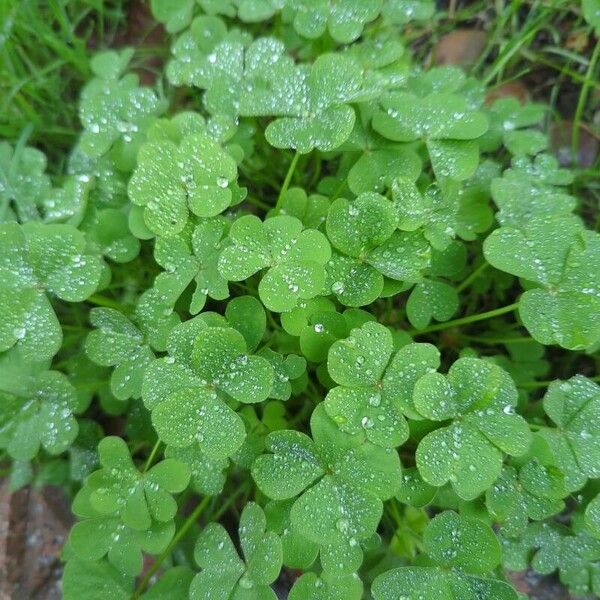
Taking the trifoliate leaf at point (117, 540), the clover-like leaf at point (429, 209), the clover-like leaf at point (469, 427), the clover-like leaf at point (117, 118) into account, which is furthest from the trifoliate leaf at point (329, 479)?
the clover-like leaf at point (117, 118)

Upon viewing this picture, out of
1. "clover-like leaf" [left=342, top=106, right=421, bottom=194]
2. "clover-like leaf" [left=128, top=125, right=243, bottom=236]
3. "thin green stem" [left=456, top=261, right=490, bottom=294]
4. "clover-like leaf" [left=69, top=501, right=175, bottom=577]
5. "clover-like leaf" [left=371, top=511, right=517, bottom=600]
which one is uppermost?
"clover-like leaf" [left=342, top=106, right=421, bottom=194]

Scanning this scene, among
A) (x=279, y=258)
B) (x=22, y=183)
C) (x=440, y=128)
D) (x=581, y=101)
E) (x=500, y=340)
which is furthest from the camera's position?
(x=581, y=101)

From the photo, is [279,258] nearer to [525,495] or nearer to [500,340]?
[500,340]

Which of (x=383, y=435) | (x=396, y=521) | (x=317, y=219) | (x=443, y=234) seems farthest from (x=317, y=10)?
(x=396, y=521)

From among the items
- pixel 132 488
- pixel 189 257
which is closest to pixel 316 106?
pixel 189 257

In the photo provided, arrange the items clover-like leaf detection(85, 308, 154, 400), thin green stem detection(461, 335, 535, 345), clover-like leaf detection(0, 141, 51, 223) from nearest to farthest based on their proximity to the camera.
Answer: clover-like leaf detection(85, 308, 154, 400)
thin green stem detection(461, 335, 535, 345)
clover-like leaf detection(0, 141, 51, 223)

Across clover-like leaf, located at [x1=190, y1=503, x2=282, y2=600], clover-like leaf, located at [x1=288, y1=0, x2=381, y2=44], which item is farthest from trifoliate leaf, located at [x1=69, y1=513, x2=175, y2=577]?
clover-like leaf, located at [x1=288, y1=0, x2=381, y2=44]

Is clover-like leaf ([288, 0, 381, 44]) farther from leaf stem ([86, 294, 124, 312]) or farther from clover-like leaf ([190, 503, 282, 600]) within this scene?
clover-like leaf ([190, 503, 282, 600])
